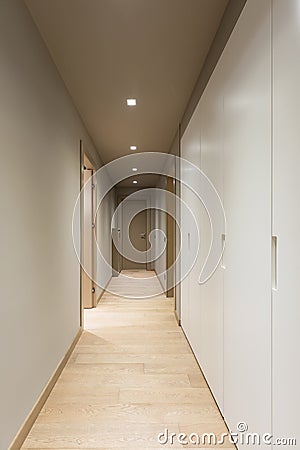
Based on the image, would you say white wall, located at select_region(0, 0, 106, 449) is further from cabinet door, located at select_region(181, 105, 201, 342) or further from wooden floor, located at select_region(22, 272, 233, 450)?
cabinet door, located at select_region(181, 105, 201, 342)

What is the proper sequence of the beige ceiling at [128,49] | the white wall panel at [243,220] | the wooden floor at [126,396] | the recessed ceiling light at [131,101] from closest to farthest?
the white wall panel at [243,220], the wooden floor at [126,396], the beige ceiling at [128,49], the recessed ceiling light at [131,101]

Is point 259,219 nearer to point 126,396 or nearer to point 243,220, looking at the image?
point 243,220

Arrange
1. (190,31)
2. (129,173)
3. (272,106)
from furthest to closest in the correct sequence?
(129,173)
(190,31)
(272,106)

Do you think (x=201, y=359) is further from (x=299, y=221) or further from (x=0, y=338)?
(x=299, y=221)

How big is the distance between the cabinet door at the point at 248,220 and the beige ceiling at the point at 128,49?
1.80ft

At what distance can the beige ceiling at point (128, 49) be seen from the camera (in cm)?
221

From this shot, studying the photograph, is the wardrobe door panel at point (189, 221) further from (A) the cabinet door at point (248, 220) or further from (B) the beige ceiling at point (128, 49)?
(A) the cabinet door at point (248, 220)

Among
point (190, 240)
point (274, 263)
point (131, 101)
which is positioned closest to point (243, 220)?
point (274, 263)

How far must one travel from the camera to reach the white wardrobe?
1.19 m

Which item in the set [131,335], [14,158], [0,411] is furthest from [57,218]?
[131,335]

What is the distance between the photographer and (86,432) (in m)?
2.14

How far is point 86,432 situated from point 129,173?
6.29 meters

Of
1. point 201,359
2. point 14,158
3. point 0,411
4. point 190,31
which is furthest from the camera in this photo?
point 201,359

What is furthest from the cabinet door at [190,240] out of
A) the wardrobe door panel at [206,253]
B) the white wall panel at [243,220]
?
the white wall panel at [243,220]
